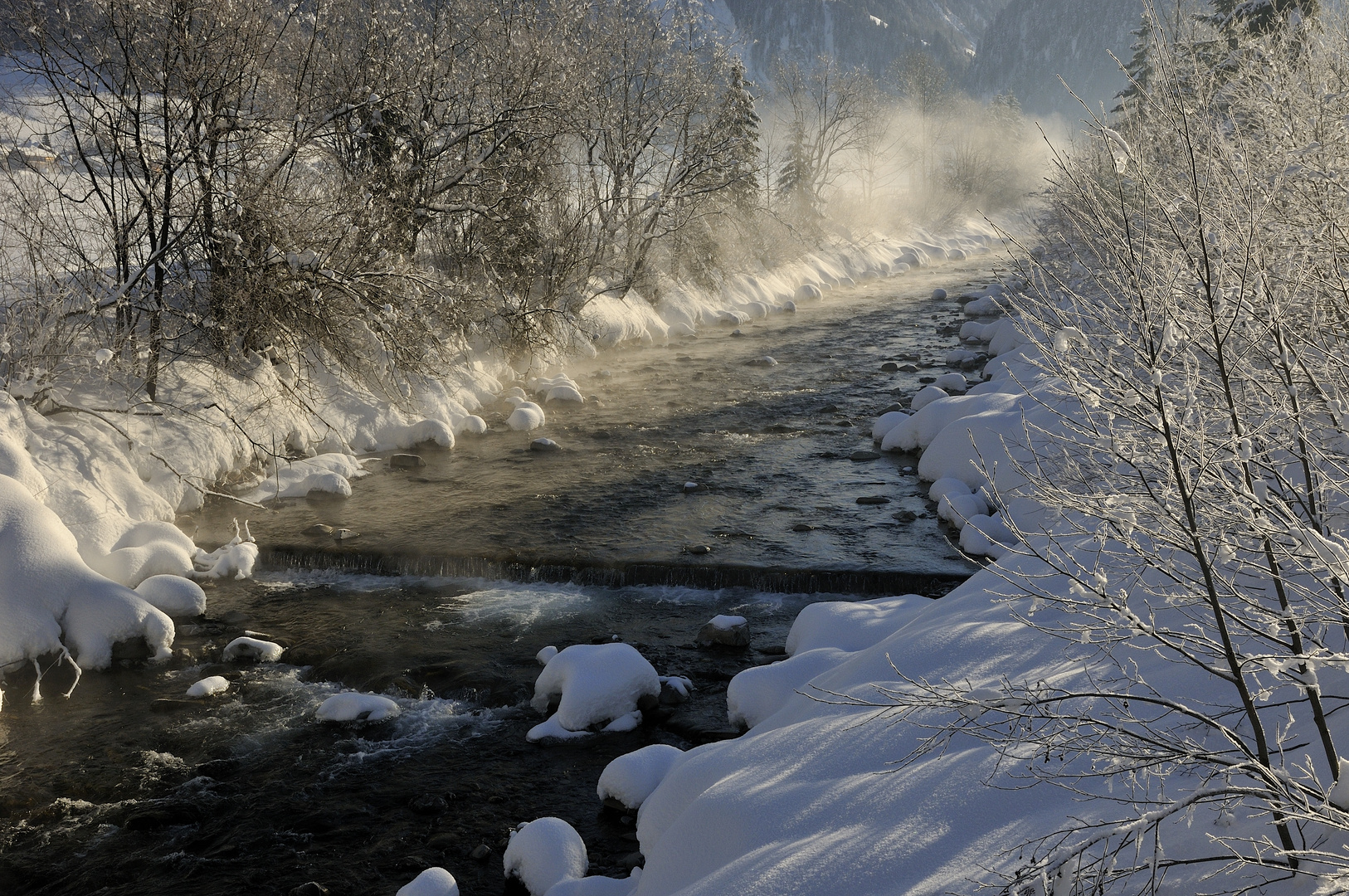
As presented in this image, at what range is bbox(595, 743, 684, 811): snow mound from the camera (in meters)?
6.27

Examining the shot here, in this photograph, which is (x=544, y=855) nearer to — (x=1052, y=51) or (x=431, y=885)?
(x=431, y=885)

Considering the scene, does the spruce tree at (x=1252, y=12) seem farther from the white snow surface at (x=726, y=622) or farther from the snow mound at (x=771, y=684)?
the snow mound at (x=771, y=684)

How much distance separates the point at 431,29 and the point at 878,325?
14803 mm

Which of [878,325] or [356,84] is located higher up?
[356,84]

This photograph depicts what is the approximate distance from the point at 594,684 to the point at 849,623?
2.35 m

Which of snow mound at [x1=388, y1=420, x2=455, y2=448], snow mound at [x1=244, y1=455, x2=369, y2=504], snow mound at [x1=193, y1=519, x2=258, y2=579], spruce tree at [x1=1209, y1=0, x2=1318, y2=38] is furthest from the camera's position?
spruce tree at [x1=1209, y1=0, x2=1318, y2=38]

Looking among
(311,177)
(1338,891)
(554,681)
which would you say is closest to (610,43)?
(311,177)

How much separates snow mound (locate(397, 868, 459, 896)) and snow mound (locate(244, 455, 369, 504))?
26.5ft

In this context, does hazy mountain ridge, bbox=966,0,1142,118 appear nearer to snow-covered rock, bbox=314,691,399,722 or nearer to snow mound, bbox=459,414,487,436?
snow mound, bbox=459,414,487,436

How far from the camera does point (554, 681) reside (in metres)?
7.74

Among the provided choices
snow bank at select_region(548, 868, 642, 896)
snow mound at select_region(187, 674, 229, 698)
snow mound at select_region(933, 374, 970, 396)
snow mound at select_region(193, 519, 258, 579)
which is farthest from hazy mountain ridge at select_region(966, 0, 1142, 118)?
snow bank at select_region(548, 868, 642, 896)

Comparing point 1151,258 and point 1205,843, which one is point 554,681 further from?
point 1151,258

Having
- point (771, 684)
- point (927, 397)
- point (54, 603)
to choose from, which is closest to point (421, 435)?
point (54, 603)

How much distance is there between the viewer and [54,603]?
8305mm
